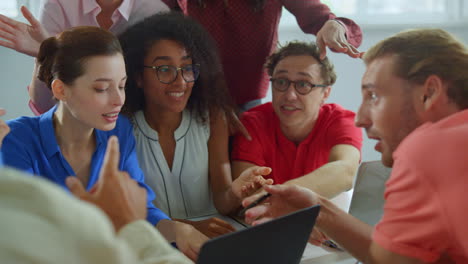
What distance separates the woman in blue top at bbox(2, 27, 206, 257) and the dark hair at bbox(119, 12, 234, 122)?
26 cm

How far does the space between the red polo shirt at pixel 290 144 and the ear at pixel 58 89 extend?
2.00ft

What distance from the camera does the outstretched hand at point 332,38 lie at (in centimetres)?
153

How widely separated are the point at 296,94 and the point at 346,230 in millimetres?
684

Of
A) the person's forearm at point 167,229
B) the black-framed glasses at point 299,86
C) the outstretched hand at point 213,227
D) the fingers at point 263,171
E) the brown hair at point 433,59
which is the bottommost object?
the outstretched hand at point 213,227

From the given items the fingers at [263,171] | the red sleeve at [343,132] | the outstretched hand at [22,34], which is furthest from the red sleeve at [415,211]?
the outstretched hand at [22,34]

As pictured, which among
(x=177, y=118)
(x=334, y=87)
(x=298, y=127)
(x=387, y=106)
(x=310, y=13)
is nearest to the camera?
(x=387, y=106)

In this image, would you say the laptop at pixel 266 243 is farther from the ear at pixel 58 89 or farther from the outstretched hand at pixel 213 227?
the ear at pixel 58 89

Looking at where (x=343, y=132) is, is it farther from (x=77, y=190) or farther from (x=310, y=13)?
(x=77, y=190)

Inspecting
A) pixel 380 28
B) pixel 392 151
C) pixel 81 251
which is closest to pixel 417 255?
pixel 392 151

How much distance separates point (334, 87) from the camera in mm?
3480

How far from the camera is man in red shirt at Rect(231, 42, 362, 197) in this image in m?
1.58

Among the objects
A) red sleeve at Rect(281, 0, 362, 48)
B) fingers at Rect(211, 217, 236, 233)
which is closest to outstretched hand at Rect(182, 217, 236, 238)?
fingers at Rect(211, 217, 236, 233)

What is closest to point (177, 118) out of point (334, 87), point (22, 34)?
point (22, 34)

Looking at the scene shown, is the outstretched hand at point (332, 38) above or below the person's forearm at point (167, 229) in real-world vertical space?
above
